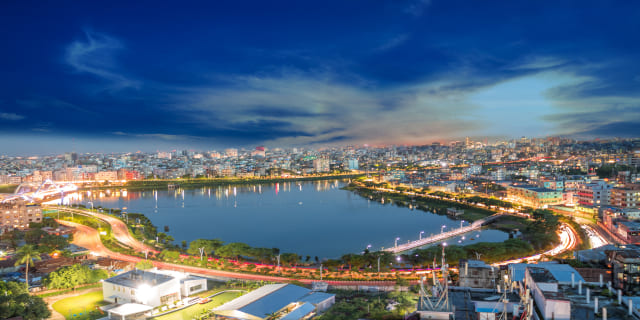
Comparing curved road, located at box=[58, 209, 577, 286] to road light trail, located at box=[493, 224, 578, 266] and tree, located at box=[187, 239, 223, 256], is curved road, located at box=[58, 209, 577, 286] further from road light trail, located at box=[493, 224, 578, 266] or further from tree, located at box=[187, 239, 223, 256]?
tree, located at box=[187, 239, 223, 256]

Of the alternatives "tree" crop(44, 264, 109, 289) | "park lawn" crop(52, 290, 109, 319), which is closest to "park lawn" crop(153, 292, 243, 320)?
"park lawn" crop(52, 290, 109, 319)

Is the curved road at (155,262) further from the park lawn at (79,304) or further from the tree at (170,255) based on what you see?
the park lawn at (79,304)

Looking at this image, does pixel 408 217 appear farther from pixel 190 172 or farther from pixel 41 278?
pixel 190 172

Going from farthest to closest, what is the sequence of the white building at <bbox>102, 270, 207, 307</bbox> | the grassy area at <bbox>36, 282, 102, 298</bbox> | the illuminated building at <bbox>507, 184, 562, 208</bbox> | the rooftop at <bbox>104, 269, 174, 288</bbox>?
the illuminated building at <bbox>507, 184, 562, 208</bbox>
the grassy area at <bbox>36, 282, 102, 298</bbox>
the rooftop at <bbox>104, 269, 174, 288</bbox>
the white building at <bbox>102, 270, 207, 307</bbox>

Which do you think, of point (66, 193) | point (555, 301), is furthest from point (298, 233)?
point (66, 193)

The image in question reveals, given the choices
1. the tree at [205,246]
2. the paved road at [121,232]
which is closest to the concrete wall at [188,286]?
the tree at [205,246]

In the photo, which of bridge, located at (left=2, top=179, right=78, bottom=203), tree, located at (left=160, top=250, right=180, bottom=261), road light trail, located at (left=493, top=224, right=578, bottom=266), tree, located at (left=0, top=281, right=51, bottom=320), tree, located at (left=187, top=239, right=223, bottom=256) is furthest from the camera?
bridge, located at (left=2, top=179, right=78, bottom=203)
